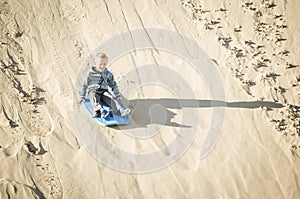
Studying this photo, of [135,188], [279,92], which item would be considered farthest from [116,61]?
[279,92]

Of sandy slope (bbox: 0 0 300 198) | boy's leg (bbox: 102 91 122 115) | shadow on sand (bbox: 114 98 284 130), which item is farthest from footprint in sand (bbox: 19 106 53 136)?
shadow on sand (bbox: 114 98 284 130)

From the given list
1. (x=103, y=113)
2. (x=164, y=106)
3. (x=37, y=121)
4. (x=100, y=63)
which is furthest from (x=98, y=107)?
(x=164, y=106)

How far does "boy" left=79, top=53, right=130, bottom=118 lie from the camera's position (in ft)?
17.6

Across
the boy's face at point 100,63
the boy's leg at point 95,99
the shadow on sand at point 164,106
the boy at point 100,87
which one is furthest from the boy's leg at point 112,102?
the boy's face at point 100,63

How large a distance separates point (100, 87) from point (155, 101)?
117 cm

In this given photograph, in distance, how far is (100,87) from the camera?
5.50 m

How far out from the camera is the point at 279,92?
6164mm

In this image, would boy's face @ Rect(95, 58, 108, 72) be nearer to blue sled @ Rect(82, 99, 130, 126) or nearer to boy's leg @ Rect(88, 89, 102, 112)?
boy's leg @ Rect(88, 89, 102, 112)

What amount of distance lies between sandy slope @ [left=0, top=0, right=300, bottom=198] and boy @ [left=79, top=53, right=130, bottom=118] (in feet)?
1.15

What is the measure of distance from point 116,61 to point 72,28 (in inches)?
53.0

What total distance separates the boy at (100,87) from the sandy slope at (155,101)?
13.9 inches

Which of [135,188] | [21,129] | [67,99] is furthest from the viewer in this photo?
[67,99]

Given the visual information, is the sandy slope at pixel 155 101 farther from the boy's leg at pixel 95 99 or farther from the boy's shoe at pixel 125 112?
the boy's leg at pixel 95 99

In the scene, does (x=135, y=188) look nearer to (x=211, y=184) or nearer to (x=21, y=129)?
(x=211, y=184)
